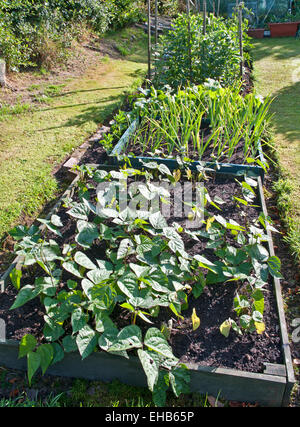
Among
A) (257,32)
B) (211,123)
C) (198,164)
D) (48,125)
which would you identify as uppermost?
(257,32)

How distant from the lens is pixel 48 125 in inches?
191

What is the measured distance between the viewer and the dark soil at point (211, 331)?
6.78 feet

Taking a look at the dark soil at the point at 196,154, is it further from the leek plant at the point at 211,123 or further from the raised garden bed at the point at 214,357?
the raised garden bed at the point at 214,357

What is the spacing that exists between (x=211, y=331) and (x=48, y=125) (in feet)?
11.6

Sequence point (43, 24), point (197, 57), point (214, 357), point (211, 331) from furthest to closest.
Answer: point (43, 24) → point (197, 57) → point (211, 331) → point (214, 357)

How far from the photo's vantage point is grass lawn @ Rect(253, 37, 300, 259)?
11.3 feet

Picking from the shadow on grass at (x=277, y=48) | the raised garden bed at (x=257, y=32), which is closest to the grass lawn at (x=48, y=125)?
the shadow on grass at (x=277, y=48)

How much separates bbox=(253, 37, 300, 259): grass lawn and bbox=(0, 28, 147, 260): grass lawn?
2105 mm

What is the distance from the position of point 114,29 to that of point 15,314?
8010 mm

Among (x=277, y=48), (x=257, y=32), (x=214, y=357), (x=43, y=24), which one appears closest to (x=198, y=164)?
(x=214, y=357)

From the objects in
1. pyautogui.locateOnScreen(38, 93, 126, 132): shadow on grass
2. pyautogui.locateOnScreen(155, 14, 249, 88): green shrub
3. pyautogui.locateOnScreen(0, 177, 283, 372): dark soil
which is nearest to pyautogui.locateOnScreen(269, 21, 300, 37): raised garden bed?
pyautogui.locateOnScreen(155, 14, 249, 88): green shrub

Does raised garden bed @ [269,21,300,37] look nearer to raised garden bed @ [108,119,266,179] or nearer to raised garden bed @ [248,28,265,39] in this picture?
raised garden bed @ [248,28,265,39]

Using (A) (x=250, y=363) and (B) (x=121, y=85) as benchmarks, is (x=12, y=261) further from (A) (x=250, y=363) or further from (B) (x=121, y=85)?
(B) (x=121, y=85)

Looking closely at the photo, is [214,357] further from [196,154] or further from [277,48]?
[277,48]
